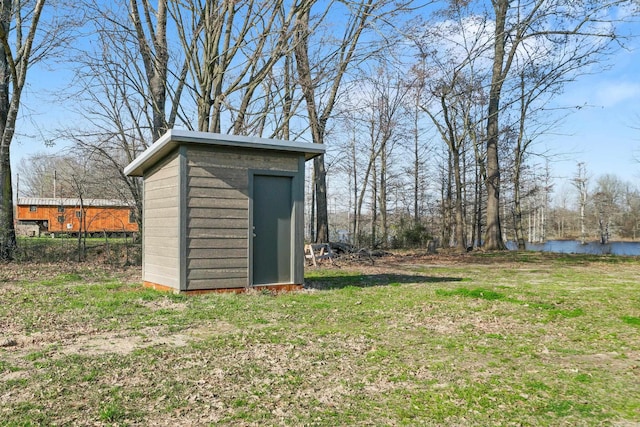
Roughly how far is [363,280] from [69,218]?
28.3 metres

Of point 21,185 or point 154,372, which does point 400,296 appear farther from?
point 21,185

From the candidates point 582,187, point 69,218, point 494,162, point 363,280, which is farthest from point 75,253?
point 582,187

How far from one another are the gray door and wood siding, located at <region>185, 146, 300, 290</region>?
229 mm

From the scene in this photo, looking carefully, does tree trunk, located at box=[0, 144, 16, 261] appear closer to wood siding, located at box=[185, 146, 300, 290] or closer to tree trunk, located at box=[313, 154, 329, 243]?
wood siding, located at box=[185, 146, 300, 290]

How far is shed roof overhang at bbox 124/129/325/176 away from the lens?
24.1 feet

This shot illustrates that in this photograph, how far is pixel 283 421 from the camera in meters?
2.92

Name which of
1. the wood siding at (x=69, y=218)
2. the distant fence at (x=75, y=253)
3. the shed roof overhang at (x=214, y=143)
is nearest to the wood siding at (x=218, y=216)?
the shed roof overhang at (x=214, y=143)

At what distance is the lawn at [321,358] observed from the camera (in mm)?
3064

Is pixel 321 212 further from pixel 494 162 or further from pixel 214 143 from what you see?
pixel 214 143

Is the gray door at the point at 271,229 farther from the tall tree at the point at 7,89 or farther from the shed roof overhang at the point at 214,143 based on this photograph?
the tall tree at the point at 7,89

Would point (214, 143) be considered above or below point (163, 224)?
above

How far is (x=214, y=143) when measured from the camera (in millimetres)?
7543

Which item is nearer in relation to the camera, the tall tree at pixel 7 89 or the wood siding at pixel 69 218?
the tall tree at pixel 7 89

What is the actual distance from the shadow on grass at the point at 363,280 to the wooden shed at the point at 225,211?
1.16 metres
